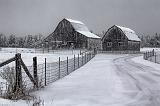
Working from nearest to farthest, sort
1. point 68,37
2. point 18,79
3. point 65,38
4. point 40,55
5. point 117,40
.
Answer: point 18,79 < point 40,55 < point 117,40 < point 68,37 < point 65,38

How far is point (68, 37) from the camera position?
81.6 metres

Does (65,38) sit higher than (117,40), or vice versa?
(65,38)

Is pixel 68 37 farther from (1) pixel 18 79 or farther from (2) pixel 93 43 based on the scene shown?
(1) pixel 18 79

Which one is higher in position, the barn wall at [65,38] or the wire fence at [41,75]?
the barn wall at [65,38]

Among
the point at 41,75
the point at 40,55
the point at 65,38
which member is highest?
the point at 65,38

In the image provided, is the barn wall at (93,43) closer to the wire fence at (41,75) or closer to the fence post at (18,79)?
the wire fence at (41,75)

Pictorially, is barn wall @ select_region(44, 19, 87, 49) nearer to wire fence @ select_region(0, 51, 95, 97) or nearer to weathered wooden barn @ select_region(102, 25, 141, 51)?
weathered wooden barn @ select_region(102, 25, 141, 51)

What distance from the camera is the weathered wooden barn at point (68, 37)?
80.8m

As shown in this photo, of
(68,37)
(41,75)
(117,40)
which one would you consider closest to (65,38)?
(68,37)

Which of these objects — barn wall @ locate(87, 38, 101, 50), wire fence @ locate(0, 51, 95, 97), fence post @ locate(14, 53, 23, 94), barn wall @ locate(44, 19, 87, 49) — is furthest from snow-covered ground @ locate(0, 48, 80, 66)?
fence post @ locate(14, 53, 23, 94)

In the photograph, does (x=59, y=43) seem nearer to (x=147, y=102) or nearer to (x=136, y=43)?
(x=136, y=43)

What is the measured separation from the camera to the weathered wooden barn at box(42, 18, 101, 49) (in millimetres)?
80750

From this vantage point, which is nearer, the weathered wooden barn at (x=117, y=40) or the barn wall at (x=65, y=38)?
the weathered wooden barn at (x=117, y=40)

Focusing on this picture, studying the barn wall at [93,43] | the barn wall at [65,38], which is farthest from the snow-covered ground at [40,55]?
the barn wall at [93,43]
